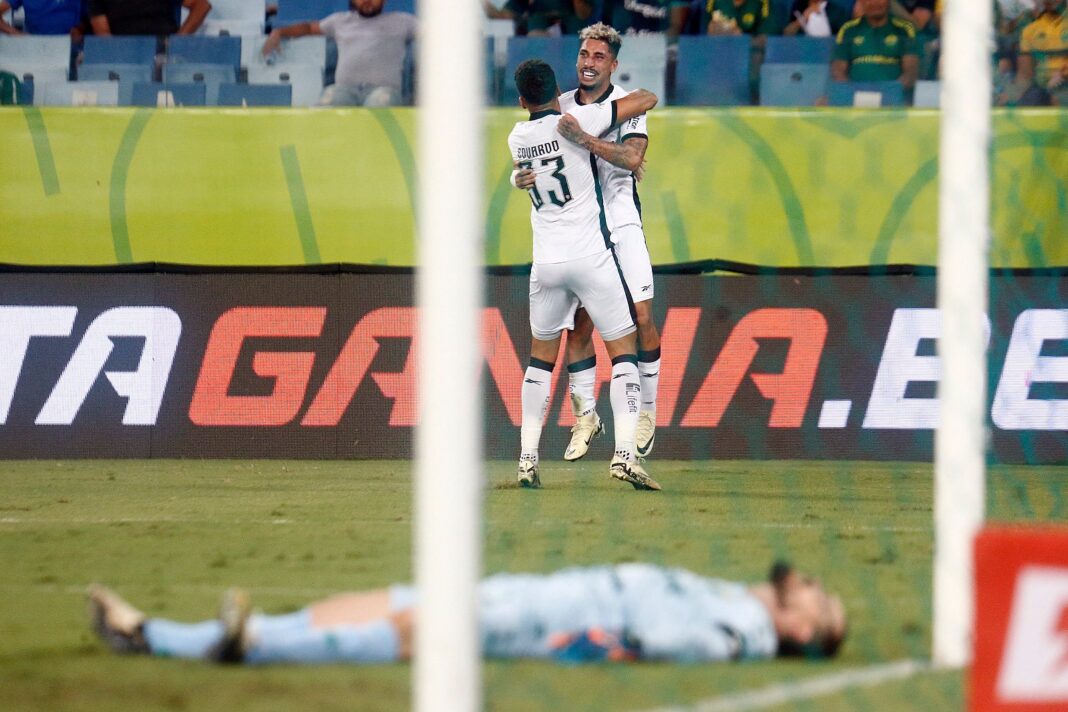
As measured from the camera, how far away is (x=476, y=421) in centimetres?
302

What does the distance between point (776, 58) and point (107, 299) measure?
4.92 meters

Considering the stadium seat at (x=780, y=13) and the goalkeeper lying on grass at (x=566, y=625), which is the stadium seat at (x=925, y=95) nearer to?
the stadium seat at (x=780, y=13)

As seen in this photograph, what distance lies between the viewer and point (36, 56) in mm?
12469

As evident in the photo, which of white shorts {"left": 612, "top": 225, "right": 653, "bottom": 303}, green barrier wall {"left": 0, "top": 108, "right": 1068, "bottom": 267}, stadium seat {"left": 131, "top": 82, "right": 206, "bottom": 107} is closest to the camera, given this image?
white shorts {"left": 612, "top": 225, "right": 653, "bottom": 303}

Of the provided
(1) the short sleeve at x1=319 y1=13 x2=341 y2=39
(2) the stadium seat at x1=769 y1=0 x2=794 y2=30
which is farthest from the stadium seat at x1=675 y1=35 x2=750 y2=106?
(1) the short sleeve at x1=319 y1=13 x2=341 y2=39

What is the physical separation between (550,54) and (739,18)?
1511mm

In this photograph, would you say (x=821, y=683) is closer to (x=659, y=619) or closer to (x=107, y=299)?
(x=659, y=619)

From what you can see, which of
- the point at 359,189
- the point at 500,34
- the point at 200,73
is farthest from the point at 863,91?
the point at 200,73

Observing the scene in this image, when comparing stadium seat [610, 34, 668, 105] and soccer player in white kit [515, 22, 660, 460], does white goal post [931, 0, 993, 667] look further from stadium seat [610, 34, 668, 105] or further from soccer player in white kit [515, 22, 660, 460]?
stadium seat [610, 34, 668, 105]

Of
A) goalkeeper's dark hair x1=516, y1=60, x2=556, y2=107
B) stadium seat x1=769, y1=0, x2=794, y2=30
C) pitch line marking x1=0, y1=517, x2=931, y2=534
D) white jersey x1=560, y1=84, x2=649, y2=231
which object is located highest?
stadium seat x1=769, y1=0, x2=794, y2=30

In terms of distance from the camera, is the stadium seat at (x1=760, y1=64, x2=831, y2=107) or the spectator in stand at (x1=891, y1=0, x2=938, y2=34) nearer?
the spectator in stand at (x1=891, y1=0, x2=938, y2=34)

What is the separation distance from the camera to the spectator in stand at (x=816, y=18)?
1194cm

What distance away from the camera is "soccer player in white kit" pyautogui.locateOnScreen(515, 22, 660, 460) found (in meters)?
8.52

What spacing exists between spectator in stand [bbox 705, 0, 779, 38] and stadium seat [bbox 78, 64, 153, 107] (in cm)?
412
